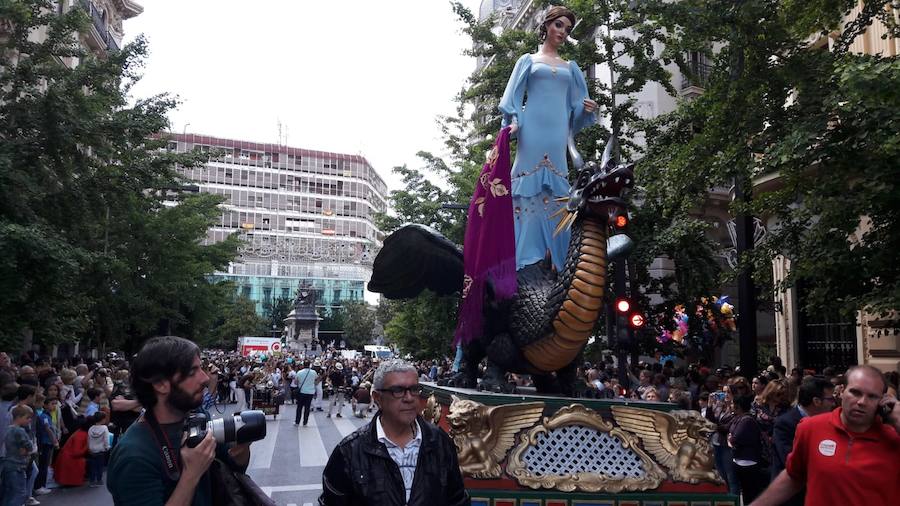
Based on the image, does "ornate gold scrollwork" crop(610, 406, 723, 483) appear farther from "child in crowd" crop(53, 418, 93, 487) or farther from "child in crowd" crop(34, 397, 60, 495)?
"child in crowd" crop(53, 418, 93, 487)

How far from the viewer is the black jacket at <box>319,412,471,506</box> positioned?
3053 millimetres

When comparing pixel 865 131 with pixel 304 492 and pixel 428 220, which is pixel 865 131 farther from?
pixel 428 220

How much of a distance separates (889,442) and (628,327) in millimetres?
6384

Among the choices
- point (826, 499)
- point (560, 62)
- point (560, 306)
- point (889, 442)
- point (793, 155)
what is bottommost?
point (826, 499)

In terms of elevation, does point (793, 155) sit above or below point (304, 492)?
above

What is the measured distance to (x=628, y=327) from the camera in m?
9.62

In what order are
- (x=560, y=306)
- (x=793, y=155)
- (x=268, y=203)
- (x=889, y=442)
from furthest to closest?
(x=268, y=203), (x=793, y=155), (x=560, y=306), (x=889, y=442)

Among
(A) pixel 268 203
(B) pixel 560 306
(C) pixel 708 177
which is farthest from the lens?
(A) pixel 268 203

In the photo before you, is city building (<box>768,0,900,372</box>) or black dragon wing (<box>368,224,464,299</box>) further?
city building (<box>768,0,900,372</box>)

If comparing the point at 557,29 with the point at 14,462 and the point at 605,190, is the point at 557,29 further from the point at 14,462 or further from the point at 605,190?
the point at 14,462

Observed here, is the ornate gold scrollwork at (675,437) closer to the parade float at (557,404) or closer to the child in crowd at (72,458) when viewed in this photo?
the parade float at (557,404)

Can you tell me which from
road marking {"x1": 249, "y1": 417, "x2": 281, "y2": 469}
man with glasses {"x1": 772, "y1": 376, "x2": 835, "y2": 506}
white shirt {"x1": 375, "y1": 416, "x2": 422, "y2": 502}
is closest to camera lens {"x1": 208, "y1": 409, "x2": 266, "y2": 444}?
white shirt {"x1": 375, "y1": 416, "x2": 422, "y2": 502}

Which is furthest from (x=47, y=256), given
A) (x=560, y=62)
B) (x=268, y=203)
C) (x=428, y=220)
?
(x=268, y=203)

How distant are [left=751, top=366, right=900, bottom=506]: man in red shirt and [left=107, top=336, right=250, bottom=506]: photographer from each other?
8.20 ft
